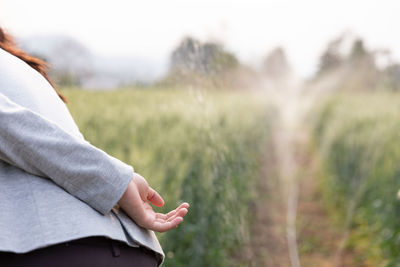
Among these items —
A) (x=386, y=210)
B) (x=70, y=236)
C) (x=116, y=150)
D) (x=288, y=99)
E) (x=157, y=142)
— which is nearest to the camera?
(x=70, y=236)

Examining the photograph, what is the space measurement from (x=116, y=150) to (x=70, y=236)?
66.3 inches

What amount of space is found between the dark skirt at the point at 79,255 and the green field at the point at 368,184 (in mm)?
3359

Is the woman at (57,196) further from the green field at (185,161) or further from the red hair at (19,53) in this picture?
the green field at (185,161)

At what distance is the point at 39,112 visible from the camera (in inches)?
41.5

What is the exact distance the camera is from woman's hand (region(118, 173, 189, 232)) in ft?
3.47

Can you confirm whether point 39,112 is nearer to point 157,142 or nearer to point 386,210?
point 157,142

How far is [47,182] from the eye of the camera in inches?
38.6

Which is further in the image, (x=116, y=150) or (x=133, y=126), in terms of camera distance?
(x=133, y=126)

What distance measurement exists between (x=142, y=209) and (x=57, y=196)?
0.20 m

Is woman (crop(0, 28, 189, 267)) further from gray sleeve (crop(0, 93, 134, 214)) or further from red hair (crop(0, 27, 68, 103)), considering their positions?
red hair (crop(0, 27, 68, 103))

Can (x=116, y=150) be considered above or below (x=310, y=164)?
below

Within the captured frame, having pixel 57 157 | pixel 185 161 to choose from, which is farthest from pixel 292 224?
pixel 57 157

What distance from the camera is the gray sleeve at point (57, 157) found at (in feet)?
3.18

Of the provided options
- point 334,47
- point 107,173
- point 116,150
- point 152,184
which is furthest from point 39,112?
point 334,47
